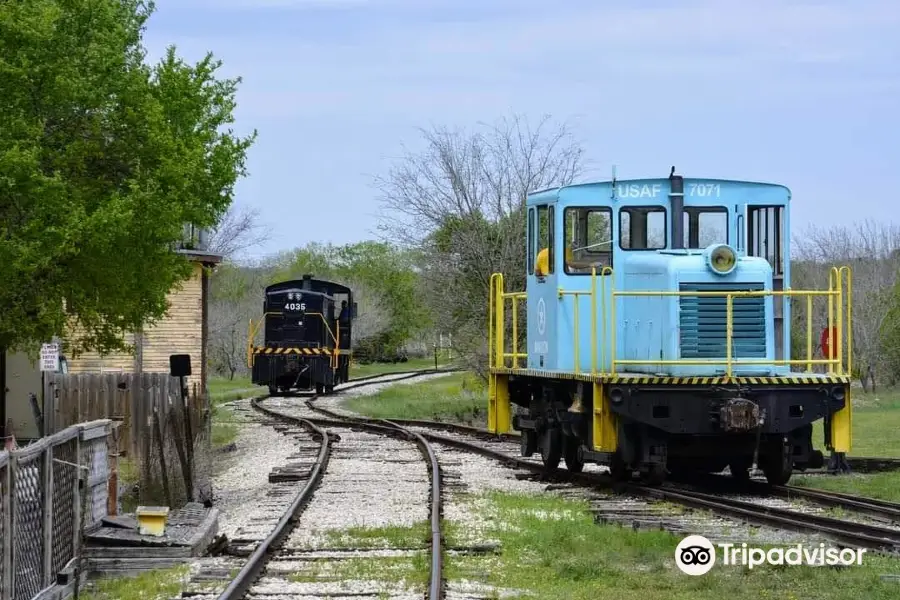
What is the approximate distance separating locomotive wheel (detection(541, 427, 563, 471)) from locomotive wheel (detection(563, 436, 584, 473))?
0.38ft

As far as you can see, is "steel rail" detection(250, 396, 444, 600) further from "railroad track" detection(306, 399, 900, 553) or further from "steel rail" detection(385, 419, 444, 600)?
"railroad track" detection(306, 399, 900, 553)

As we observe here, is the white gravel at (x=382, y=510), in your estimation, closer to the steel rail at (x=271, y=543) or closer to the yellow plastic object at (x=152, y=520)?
the steel rail at (x=271, y=543)

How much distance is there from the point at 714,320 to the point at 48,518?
308 inches

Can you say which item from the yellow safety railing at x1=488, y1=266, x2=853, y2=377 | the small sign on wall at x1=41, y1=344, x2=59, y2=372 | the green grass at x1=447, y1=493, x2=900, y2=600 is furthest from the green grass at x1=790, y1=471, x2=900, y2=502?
the small sign on wall at x1=41, y1=344, x2=59, y2=372

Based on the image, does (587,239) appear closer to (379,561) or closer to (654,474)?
(654,474)

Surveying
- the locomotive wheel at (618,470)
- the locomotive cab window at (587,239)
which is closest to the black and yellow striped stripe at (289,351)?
the locomotive wheel at (618,470)

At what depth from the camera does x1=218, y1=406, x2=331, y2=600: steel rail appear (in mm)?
8914

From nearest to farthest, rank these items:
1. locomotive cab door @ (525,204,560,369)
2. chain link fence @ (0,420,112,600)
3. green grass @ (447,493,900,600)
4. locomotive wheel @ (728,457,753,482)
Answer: chain link fence @ (0,420,112,600) < green grass @ (447,493,900,600) < locomotive wheel @ (728,457,753,482) < locomotive cab door @ (525,204,560,369)

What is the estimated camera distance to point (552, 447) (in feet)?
56.2

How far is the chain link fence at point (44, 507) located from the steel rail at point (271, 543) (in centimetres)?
132

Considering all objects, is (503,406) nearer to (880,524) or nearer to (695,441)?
(695,441)

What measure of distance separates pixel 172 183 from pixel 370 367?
70.2 m

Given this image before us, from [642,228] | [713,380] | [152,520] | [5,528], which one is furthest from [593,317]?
[5,528]

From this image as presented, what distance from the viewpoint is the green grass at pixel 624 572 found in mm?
8781
